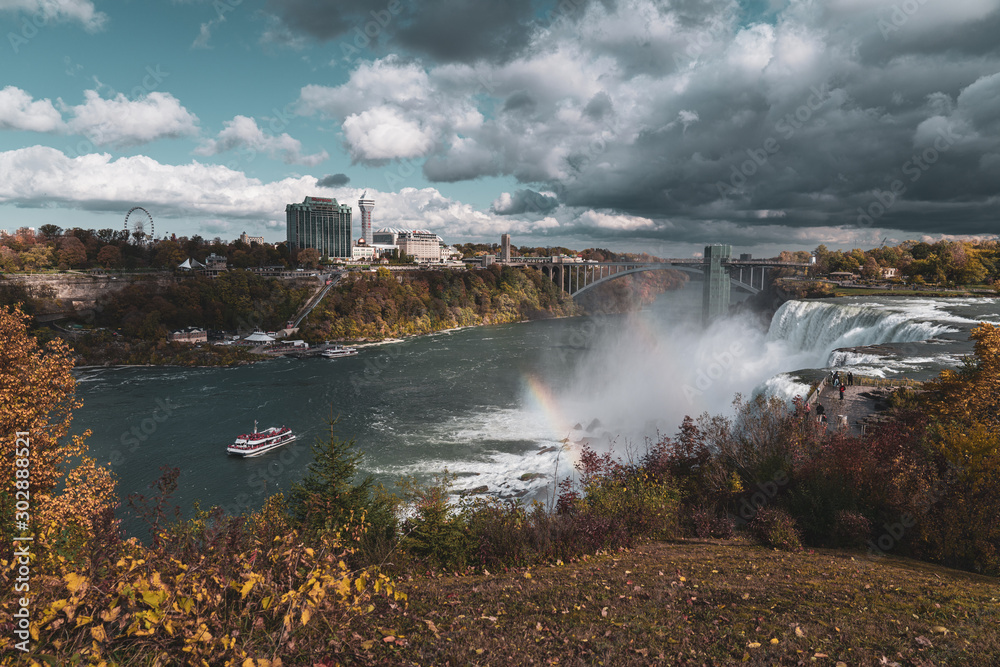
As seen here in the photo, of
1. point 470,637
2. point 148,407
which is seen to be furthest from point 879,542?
point 148,407

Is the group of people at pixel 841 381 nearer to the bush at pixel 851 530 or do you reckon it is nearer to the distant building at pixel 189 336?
the bush at pixel 851 530

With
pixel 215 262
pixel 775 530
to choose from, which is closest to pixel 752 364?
pixel 775 530

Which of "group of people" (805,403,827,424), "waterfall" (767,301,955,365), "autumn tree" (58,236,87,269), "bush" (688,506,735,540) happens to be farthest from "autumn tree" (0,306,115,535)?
"autumn tree" (58,236,87,269)

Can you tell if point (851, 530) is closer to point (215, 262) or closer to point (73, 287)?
point (73, 287)

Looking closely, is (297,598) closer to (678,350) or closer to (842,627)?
(842,627)

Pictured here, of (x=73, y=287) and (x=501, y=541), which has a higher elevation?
(x=73, y=287)

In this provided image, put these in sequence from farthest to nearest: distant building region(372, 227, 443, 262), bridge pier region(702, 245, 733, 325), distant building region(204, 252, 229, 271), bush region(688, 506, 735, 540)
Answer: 1. distant building region(372, 227, 443, 262)
2. distant building region(204, 252, 229, 271)
3. bridge pier region(702, 245, 733, 325)
4. bush region(688, 506, 735, 540)

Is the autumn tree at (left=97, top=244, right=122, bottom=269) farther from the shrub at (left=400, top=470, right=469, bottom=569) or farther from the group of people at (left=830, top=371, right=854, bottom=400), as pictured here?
the group of people at (left=830, top=371, right=854, bottom=400)
